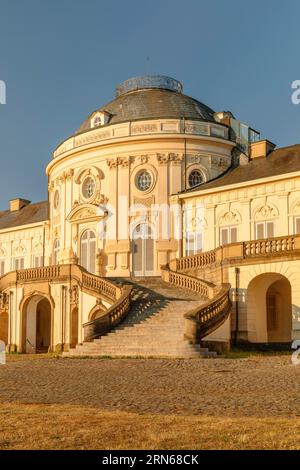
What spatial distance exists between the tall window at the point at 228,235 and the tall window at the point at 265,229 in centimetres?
151

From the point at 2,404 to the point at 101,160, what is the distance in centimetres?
2978

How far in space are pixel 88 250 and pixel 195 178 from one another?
7614mm

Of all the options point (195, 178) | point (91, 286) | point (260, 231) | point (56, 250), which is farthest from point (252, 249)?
point (56, 250)

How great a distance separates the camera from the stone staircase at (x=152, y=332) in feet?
77.4

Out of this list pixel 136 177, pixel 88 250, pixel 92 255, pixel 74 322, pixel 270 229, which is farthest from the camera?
pixel 88 250

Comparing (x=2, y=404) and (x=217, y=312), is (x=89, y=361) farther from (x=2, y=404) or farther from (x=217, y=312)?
(x=2, y=404)

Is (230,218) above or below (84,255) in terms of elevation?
above

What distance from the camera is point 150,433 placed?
29.0 ft

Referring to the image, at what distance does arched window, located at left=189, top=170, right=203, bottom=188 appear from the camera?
40.2 m

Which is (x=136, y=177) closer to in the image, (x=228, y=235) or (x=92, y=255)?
(x=92, y=255)

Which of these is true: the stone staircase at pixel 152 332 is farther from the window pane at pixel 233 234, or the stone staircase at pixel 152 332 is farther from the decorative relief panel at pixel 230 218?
the decorative relief panel at pixel 230 218

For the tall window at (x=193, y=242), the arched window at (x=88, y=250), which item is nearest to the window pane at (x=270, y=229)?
the tall window at (x=193, y=242)

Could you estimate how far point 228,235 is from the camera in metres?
37.2

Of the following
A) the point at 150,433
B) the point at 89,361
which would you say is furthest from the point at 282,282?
the point at 150,433
